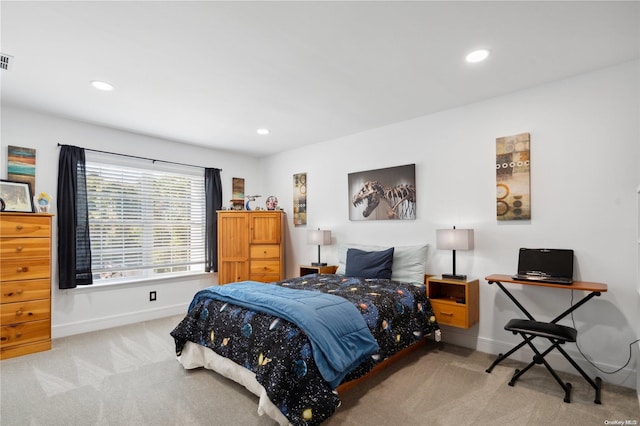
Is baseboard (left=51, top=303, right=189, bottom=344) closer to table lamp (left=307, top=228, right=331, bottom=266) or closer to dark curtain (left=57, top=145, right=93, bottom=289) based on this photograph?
dark curtain (left=57, top=145, right=93, bottom=289)

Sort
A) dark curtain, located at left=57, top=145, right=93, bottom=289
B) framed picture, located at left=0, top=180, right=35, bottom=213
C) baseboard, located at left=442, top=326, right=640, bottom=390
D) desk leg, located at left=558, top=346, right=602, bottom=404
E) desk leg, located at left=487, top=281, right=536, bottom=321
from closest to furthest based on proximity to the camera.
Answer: desk leg, located at left=558, top=346, right=602, bottom=404, baseboard, located at left=442, top=326, right=640, bottom=390, desk leg, located at left=487, top=281, right=536, bottom=321, framed picture, located at left=0, top=180, right=35, bottom=213, dark curtain, located at left=57, top=145, right=93, bottom=289

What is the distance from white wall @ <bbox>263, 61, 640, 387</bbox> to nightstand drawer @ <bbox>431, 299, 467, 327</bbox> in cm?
39

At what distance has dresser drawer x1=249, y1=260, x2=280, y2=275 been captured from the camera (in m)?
4.91

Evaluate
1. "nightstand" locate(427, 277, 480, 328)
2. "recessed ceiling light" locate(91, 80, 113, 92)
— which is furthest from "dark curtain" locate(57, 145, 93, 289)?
"nightstand" locate(427, 277, 480, 328)

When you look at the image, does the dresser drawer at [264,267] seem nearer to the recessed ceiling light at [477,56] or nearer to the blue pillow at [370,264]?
the blue pillow at [370,264]

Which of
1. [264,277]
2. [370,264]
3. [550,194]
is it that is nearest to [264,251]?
[264,277]

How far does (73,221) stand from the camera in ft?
12.7

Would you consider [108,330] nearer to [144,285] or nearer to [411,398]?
[144,285]

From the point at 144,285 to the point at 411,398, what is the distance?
3763 millimetres

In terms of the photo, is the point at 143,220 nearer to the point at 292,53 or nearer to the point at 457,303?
the point at 292,53

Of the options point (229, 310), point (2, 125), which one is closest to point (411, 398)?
point (229, 310)

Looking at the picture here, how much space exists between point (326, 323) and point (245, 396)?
0.89 meters

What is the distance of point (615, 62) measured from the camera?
2662mm

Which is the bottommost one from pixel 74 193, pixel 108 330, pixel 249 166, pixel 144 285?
pixel 108 330
